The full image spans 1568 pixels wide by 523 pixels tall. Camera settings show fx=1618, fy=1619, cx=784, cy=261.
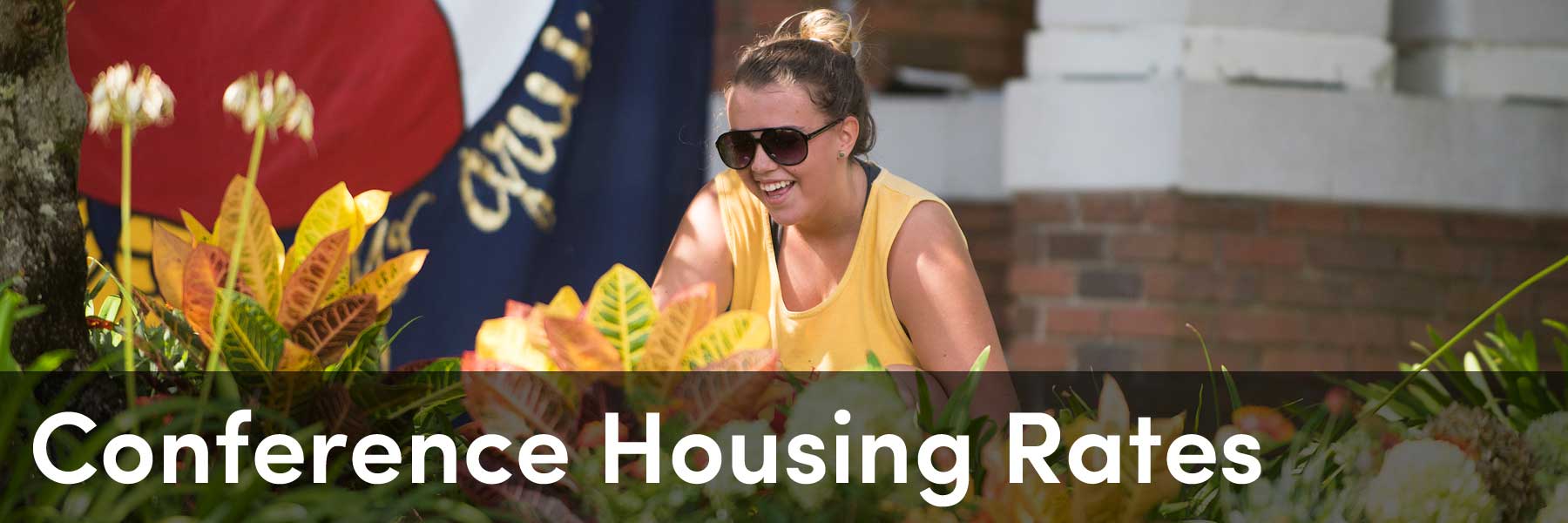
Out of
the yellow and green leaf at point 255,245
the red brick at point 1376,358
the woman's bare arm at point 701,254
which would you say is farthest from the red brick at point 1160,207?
the yellow and green leaf at point 255,245

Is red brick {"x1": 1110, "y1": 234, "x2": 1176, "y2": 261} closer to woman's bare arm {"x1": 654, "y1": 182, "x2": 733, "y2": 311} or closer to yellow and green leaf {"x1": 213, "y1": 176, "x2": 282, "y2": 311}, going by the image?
woman's bare arm {"x1": 654, "y1": 182, "x2": 733, "y2": 311}

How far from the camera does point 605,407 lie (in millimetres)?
1131

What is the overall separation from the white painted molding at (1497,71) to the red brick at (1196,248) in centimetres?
74

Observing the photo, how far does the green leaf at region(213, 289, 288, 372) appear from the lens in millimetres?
1189

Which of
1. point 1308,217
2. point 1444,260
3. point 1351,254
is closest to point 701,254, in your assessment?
point 1308,217

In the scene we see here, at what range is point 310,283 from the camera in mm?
1241

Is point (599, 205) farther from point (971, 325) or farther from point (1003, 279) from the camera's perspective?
point (971, 325)

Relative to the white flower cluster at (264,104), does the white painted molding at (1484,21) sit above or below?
below

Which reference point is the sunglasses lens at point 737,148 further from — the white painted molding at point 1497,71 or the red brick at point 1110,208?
the white painted molding at point 1497,71

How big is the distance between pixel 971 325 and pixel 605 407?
73cm

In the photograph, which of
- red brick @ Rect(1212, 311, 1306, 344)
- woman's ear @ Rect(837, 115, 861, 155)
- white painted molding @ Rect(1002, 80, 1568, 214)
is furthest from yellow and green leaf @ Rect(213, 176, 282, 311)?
red brick @ Rect(1212, 311, 1306, 344)

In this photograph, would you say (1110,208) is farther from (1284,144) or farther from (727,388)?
(727,388)

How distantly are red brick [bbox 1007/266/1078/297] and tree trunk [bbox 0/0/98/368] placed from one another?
2.97 m

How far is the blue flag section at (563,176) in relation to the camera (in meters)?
3.64
